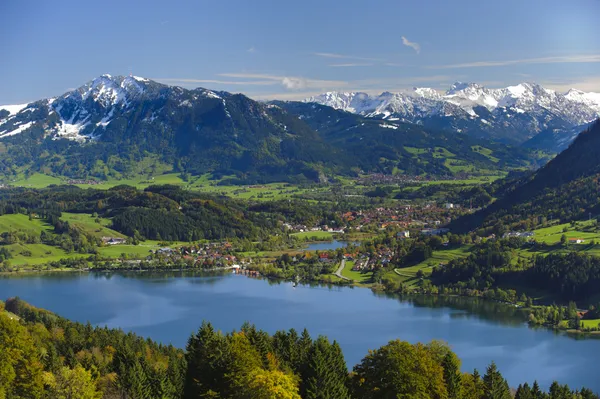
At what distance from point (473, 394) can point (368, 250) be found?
50716 mm

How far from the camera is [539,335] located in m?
45.5

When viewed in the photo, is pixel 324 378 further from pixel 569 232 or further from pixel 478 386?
pixel 569 232

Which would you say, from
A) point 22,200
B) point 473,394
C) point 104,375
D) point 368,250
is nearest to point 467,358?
point 473,394

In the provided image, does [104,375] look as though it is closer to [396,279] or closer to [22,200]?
[396,279]

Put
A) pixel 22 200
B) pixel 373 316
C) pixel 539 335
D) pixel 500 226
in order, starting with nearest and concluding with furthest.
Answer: pixel 539 335, pixel 373 316, pixel 500 226, pixel 22 200

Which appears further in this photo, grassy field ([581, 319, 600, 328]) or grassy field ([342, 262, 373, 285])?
grassy field ([342, 262, 373, 285])

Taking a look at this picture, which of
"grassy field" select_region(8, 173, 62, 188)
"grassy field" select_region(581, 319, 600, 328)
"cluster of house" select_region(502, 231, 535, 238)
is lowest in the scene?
"grassy field" select_region(581, 319, 600, 328)

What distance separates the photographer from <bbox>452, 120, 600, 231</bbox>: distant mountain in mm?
74062

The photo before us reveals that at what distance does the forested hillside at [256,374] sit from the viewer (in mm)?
22078

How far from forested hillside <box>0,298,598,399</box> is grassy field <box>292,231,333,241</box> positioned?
6286cm

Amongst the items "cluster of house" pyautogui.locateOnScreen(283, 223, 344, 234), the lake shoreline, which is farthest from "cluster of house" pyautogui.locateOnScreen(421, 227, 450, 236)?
the lake shoreline

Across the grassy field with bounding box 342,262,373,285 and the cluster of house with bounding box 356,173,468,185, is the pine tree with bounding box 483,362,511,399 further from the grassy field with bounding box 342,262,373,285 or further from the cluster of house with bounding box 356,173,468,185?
the cluster of house with bounding box 356,173,468,185

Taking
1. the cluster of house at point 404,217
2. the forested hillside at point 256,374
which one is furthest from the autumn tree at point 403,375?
the cluster of house at point 404,217

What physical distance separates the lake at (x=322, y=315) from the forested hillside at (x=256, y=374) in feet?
40.1
